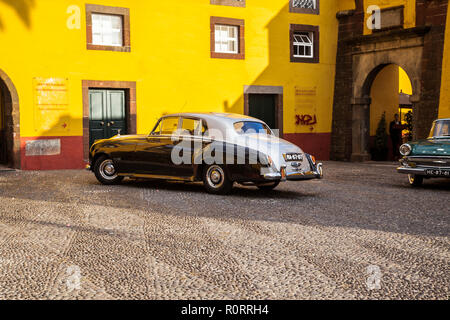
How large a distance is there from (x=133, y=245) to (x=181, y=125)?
17.6 ft

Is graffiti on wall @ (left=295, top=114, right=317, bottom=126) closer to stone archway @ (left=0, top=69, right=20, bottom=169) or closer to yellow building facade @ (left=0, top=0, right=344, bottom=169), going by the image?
yellow building facade @ (left=0, top=0, right=344, bottom=169)

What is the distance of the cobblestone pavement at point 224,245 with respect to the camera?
4281 mm

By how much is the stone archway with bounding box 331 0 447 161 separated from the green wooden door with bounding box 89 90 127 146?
8147mm

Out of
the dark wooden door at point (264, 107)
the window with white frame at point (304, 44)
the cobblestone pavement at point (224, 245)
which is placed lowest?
the cobblestone pavement at point (224, 245)

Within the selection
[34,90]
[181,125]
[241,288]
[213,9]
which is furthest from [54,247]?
[213,9]

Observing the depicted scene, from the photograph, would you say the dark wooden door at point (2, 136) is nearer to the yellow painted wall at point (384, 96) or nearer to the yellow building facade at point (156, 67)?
the yellow building facade at point (156, 67)

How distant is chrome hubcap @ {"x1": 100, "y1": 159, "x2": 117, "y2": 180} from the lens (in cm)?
1182

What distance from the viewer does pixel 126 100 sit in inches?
698

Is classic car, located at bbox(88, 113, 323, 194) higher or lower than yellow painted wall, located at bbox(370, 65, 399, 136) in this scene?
lower

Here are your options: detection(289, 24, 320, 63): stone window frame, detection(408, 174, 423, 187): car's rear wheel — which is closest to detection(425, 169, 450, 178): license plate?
detection(408, 174, 423, 187): car's rear wheel

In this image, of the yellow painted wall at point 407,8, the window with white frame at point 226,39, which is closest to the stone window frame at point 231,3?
the window with white frame at point 226,39

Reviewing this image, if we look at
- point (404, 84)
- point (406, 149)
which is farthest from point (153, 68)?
point (404, 84)

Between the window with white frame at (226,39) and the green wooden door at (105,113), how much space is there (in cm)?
385

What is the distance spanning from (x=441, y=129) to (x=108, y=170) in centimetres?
730
